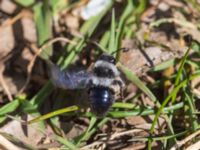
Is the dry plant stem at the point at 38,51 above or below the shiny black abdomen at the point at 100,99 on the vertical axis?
above

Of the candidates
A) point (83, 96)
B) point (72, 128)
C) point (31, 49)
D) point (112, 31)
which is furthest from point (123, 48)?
point (31, 49)

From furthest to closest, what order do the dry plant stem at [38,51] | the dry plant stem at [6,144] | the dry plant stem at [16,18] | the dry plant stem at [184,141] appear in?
the dry plant stem at [16,18] → the dry plant stem at [38,51] → the dry plant stem at [184,141] → the dry plant stem at [6,144]

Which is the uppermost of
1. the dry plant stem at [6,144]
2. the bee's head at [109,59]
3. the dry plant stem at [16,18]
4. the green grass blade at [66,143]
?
the dry plant stem at [16,18]

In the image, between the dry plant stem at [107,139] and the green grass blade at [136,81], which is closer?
the dry plant stem at [107,139]

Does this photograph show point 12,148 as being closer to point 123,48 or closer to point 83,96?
point 83,96

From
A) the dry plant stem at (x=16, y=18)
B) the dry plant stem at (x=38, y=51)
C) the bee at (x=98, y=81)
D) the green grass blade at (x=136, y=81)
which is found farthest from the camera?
the dry plant stem at (x=16, y=18)

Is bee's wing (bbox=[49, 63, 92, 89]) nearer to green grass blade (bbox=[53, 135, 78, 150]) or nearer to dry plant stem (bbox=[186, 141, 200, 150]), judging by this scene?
green grass blade (bbox=[53, 135, 78, 150])

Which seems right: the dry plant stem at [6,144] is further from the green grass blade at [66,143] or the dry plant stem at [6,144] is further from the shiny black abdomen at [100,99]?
the shiny black abdomen at [100,99]

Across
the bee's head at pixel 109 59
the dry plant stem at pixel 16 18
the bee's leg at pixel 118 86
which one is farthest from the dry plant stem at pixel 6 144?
the dry plant stem at pixel 16 18
